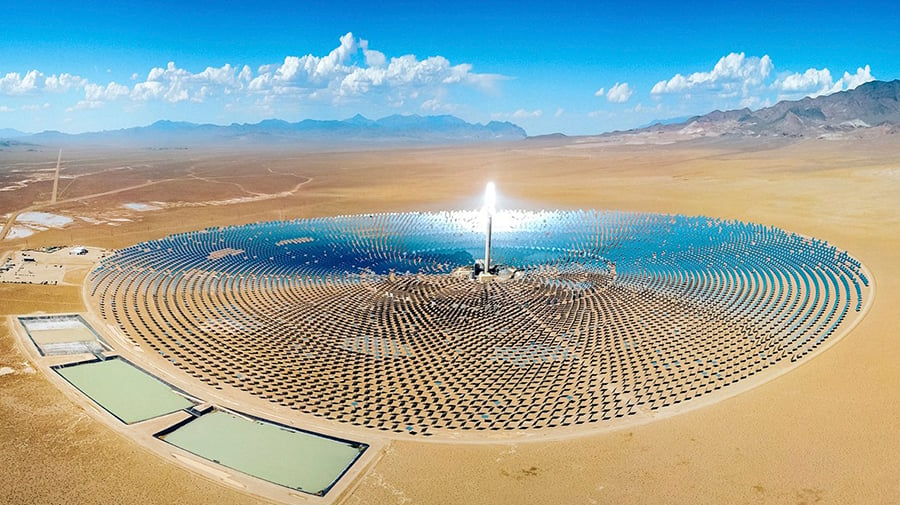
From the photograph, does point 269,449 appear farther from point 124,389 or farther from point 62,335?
point 62,335

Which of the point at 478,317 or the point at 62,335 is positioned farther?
the point at 478,317

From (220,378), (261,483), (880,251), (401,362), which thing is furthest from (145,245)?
(880,251)

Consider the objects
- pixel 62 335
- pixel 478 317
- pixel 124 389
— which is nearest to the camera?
pixel 124 389

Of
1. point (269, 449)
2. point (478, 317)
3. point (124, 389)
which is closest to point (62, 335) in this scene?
point (124, 389)

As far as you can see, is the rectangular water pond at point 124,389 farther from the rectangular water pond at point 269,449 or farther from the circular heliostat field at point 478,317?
the rectangular water pond at point 269,449

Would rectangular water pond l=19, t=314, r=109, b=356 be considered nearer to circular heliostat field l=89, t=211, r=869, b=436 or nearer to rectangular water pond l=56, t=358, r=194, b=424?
circular heliostat field l=89, t=211, r=869, b=436

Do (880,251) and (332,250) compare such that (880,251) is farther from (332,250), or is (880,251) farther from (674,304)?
(332,250)

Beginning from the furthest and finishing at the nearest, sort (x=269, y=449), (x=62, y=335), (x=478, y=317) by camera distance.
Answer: (x=478, y=317), (x=62, y=335), (x=269, y=449)

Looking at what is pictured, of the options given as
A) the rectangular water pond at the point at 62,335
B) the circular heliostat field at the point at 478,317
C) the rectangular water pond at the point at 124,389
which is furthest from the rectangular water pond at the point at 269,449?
the rectangular water pond at the point at 62,335
